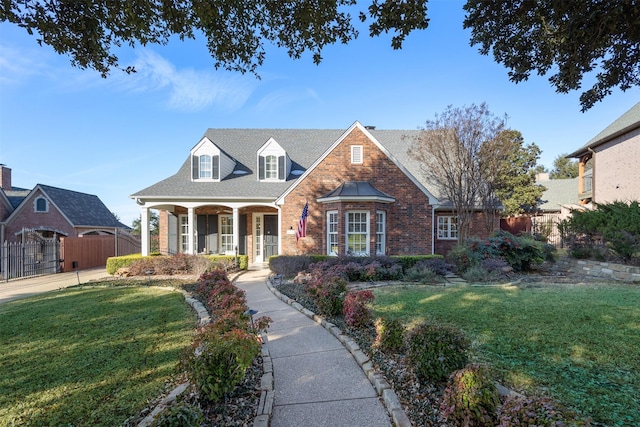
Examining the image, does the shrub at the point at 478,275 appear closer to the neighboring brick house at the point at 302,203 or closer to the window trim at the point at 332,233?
the neighboring brick house at the point at 302,203

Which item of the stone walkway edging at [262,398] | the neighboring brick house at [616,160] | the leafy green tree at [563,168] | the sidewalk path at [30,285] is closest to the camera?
the stone walkway edging at [262,398]

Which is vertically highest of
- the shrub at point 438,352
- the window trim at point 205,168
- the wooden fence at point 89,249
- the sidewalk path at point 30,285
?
the window trim at point 205,168

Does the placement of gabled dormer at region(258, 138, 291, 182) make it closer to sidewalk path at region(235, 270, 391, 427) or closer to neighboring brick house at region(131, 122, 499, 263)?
neighboring brick house at region(131, 122, 499, 263)

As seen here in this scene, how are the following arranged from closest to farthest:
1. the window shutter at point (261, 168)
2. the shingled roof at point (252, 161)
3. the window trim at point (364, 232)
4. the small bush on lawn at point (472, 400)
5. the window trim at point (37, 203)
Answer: the small bush on lawn at point (472, 400), the window trim at point (364, 232), the shingled roof at point (252, 161), the window shutter at point (261, 168), the window trim at point (37, 203)

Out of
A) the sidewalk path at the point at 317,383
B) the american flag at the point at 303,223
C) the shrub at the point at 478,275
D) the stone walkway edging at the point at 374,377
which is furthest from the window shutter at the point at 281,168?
the sidewalk path at the point at 317,383

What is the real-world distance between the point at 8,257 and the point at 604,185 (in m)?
31.9

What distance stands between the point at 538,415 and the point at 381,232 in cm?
1179

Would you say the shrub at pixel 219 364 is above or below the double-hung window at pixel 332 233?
below

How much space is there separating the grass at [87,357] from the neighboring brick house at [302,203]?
739 centimetres

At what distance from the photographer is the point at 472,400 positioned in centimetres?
251

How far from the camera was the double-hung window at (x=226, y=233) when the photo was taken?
1734cm

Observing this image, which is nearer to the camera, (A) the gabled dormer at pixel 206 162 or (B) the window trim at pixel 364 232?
(B) the window trim at pixel 364 232

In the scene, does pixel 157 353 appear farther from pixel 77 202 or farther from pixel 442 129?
pixel 77 202

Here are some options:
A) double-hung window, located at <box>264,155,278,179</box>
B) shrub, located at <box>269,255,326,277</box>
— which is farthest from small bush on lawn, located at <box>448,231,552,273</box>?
double-hung window, located at <box>264,155,278,179</box>
